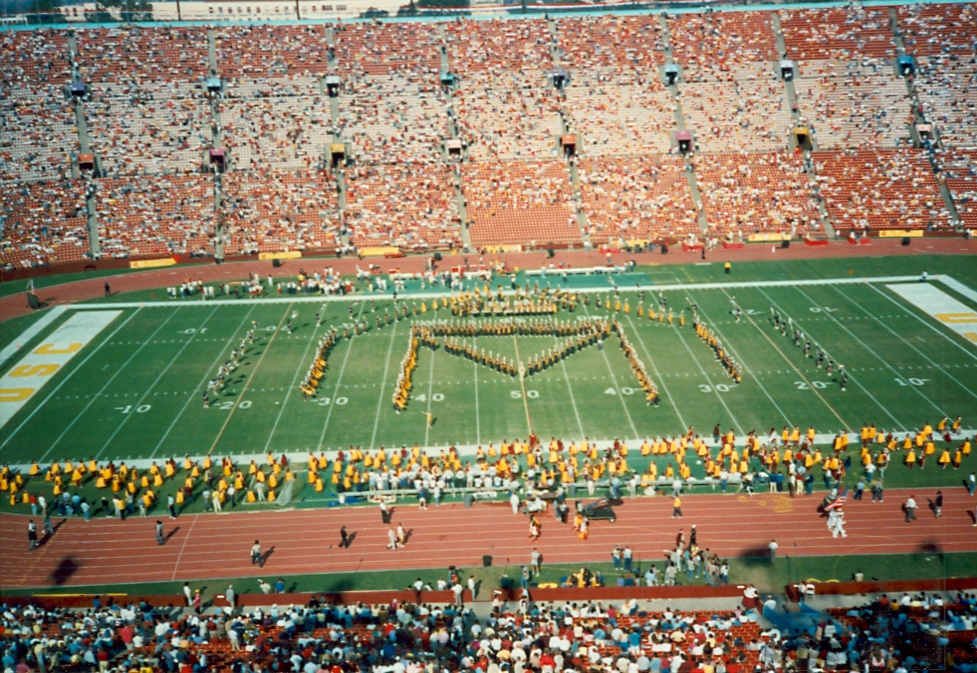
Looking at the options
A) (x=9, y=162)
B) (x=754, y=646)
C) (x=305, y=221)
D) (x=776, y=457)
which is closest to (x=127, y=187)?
(x=9, y=162)

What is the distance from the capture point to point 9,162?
55719mm

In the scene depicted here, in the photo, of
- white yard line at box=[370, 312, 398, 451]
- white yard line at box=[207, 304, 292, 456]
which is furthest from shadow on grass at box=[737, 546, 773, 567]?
white yard line at box=[207, 304, 292, 456]

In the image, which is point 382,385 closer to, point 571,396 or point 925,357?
point 571,396

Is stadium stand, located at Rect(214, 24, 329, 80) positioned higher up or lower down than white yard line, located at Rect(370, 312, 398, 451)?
higher up

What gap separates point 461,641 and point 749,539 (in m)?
10.1

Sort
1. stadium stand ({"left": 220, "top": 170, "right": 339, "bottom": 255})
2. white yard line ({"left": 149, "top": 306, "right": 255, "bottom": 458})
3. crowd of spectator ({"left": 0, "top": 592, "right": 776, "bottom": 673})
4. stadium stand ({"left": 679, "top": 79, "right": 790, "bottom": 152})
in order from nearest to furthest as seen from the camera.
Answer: crowd of spectator ({"left": 0, "top": 592, "right": 776, "bottom": 673}) < white yard line ({"left": 149, "top": 306, "right": 255, "bottom": 458}) < stadium stand ({"left": 220, "top": 170, "right": 339, "bottom": 255}) < stadium stand ({"left": 679, "top": 79, "right": 790, "bottom": 152})

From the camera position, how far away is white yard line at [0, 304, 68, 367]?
39500mm

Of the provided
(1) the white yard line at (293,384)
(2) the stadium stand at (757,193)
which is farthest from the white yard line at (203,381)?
(2) the stadium stand at (757,193)

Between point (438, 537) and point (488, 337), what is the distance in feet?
49.4

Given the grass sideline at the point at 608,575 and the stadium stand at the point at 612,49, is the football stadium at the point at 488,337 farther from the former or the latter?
the stadium stand at the point at 612,49

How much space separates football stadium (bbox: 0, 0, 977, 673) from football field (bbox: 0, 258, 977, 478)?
215 millimetres

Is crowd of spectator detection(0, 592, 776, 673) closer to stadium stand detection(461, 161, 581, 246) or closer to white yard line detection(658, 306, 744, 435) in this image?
white yard line detection(658, 306, 744, 435)

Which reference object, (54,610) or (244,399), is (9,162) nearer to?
(244,399)

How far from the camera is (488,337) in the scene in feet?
132
